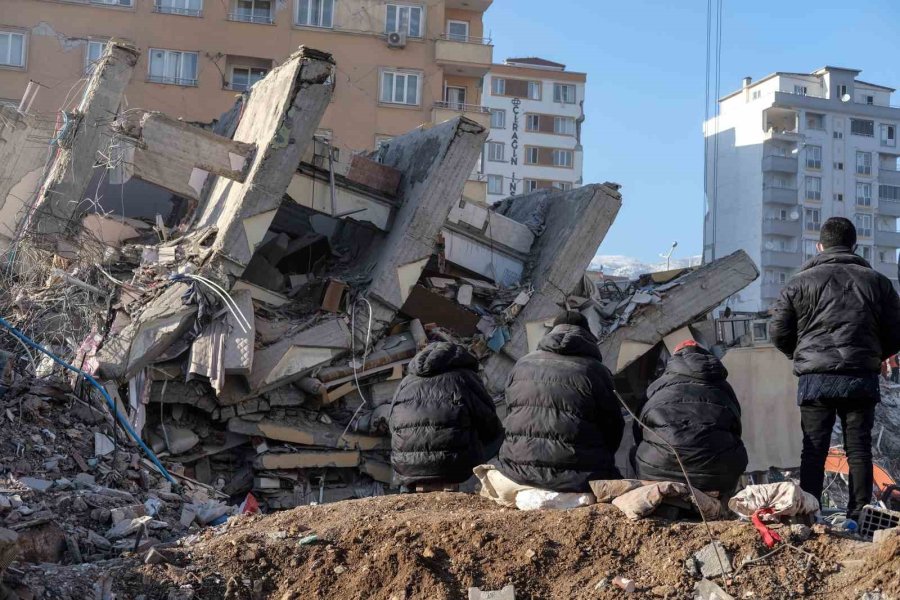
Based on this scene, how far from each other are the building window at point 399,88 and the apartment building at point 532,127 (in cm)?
2993

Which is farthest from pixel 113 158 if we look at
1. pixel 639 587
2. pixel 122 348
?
pixel 639 587

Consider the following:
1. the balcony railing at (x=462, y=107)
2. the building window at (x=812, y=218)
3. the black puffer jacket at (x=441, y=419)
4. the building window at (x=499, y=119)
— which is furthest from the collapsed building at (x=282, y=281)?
the building window at (x=812, y=218)

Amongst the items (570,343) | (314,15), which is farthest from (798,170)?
(570,343)

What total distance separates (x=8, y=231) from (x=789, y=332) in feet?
32.5

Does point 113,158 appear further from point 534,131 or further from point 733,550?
point 534,131

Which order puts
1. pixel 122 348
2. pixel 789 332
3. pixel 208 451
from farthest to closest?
pixel 208 451
pixel 122 348
pixel 789 332

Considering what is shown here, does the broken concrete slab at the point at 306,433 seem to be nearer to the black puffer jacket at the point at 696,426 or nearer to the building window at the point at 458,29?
the black puffer jacket at the point at 696,426

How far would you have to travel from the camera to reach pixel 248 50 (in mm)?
30922

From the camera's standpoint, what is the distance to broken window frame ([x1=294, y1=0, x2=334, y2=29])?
31.4m

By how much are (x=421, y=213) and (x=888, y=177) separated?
6360 cm

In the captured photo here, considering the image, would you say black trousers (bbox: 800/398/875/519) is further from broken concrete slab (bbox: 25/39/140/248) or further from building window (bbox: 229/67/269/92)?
building window (bbox: 229/67/269/92)

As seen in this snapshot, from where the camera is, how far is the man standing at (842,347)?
6.19m

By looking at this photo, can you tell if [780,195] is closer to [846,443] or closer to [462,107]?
[462,107]

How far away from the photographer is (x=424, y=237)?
1173 cm
